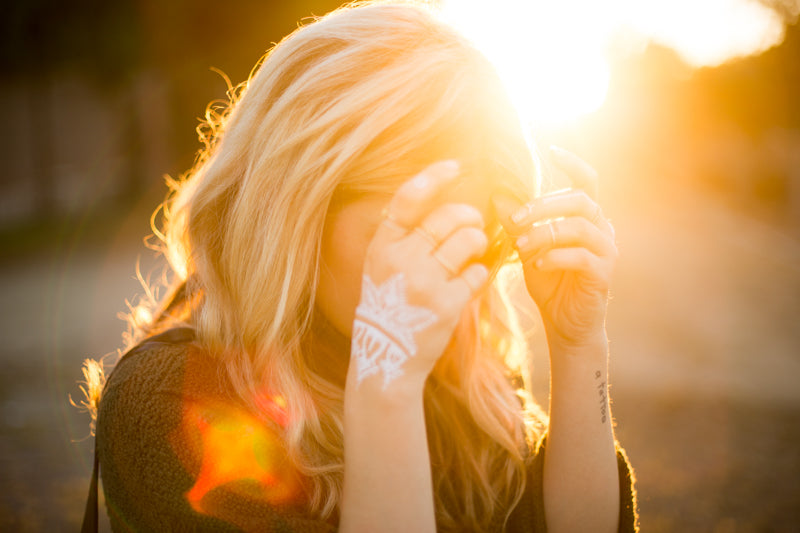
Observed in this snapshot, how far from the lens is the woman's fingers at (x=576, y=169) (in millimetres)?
1647

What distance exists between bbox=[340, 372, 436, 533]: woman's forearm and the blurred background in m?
1.13

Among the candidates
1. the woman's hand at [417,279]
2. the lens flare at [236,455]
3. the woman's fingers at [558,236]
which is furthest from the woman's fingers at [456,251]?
the lens flare at [236,455]

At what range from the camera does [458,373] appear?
2.12 metres

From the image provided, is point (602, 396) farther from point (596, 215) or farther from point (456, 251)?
point (456, 251)

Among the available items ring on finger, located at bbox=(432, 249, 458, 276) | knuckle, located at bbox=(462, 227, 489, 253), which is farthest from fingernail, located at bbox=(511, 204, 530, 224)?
ring on finger, located at bbox=(432, 249, 458, 276)

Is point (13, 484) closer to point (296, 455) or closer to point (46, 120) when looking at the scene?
point (296, 455)

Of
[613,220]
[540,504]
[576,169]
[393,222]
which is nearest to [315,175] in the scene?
[393,222]

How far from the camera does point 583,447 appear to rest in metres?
1.79

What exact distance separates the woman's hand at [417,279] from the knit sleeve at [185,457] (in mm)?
446

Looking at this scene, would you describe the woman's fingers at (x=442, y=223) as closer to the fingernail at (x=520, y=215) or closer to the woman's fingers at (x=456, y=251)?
the woman's fingers at (x=456, y=251)

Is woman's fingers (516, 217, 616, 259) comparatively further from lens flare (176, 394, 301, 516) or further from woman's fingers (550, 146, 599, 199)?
lens flare (176, 394, 301, 516)

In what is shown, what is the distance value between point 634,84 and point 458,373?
84.6ft

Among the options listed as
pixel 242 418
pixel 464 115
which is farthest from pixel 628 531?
pixel 464 115

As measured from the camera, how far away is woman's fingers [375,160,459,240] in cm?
125
